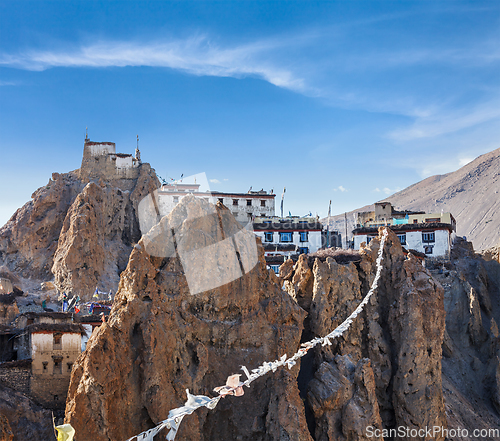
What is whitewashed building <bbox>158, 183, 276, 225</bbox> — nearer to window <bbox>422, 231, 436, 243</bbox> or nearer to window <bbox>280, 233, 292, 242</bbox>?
window <bbox>280, 233, 292, 242</bbox>

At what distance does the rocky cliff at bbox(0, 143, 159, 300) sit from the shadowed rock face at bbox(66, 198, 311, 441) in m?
34.7

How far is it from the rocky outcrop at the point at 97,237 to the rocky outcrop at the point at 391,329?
30.3m

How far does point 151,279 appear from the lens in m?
27.2

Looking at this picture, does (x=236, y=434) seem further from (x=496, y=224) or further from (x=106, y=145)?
(x=496, y=224)

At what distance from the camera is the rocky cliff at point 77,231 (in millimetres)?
63531

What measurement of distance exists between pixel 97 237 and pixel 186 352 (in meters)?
42.5

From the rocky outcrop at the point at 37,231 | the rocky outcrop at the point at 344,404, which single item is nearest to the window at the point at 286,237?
the rocky outcrop at the point at 37,231

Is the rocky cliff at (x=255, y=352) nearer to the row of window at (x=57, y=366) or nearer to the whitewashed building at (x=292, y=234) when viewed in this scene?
the row of window at (x=57, y=366)

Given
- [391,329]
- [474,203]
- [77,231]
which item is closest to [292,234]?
[77,231]

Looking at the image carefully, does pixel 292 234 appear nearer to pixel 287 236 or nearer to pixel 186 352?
pixel 287 236

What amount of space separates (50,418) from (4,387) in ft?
11.4

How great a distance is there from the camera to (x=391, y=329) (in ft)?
130

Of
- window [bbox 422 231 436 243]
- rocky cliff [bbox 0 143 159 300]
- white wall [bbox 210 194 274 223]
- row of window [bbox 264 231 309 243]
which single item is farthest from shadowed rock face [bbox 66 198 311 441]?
white wall [bbox 210 194 274 223]

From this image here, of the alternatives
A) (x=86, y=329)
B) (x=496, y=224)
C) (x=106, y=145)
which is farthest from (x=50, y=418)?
(x=496, y=224)
